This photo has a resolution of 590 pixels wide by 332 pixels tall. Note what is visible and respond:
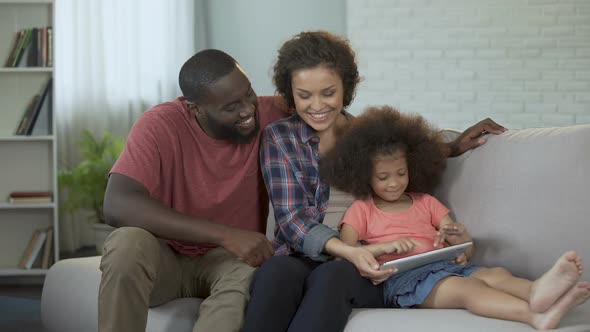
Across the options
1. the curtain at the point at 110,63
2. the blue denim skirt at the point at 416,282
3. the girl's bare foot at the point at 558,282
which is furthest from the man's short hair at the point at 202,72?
the curtain at the point at 110,63

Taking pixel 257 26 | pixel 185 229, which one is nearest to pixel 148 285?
pixel 185 229

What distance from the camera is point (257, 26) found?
6270mm

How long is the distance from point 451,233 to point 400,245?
19cm

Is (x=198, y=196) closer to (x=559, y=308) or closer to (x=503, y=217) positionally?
(x=503, y=217)

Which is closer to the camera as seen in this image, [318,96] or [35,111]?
[318,96]

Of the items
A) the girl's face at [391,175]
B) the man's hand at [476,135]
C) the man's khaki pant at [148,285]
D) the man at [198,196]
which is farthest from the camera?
the man's hand at [476,135]

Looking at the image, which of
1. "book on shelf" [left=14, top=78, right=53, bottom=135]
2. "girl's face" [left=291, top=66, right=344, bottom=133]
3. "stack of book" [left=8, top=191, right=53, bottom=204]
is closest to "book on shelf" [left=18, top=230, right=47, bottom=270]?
"stack of book" [left=8, top=191, right=53, bottom=204]

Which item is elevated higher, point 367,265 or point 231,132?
point 231,132

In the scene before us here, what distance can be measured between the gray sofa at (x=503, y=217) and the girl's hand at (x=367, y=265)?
85 millimetres

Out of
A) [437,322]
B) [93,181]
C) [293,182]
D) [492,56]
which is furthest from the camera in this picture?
[492,56]

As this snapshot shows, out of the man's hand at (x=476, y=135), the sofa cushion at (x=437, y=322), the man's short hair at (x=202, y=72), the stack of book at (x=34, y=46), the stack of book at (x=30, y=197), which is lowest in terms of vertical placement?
the stack of book at (x=30, y=197)

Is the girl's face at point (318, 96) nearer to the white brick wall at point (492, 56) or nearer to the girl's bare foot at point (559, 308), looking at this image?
the girl's bare foot at point (559, 308)

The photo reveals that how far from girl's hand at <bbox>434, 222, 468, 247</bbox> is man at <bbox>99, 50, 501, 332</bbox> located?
13.3 inches

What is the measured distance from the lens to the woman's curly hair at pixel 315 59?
252cm
